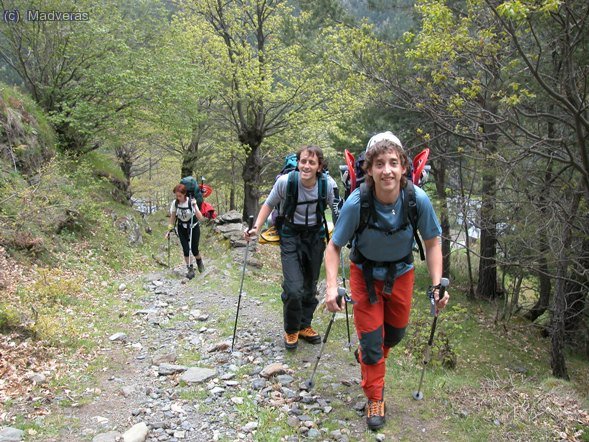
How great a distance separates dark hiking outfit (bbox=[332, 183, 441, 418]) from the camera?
374 centimetres

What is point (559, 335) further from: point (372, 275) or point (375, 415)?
point (372, 275)

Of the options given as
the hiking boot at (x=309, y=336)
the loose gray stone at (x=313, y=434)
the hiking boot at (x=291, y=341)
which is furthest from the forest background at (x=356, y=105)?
the loose gray stone at (x=313, y=434)

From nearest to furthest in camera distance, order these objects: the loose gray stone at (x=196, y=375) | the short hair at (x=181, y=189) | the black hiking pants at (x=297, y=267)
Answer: the loose gray stone at (x=196, y=375)
the black hiking pants at (x=297, y=267)
the short hair at (x=181, y=189)

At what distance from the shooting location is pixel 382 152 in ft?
11.8

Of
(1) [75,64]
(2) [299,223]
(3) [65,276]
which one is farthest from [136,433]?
(1) [75,64]

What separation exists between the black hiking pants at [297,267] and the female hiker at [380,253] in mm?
1559

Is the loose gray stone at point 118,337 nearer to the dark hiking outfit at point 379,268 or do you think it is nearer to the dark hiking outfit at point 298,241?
the dark hiking outfit at point 298,241

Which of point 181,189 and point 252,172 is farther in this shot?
point 252,172

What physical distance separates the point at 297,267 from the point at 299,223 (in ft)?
1.77

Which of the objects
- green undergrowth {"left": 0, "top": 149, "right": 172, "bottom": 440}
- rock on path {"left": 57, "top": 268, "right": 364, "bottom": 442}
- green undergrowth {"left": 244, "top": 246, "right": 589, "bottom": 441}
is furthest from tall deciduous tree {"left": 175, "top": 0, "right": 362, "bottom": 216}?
rock on path {"left": 57, "top": 268, "right": 364, "bottom": 442}

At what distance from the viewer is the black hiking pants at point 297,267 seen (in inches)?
217

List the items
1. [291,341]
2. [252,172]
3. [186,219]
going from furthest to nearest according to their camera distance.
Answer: [252,172] → [186,219] → [291,341]

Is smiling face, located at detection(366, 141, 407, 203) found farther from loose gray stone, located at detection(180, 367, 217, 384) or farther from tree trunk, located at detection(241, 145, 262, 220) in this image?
tree trunk, located at detection(241, 145, 262, 220)

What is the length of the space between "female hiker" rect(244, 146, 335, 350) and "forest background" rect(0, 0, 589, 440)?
9.01ft
